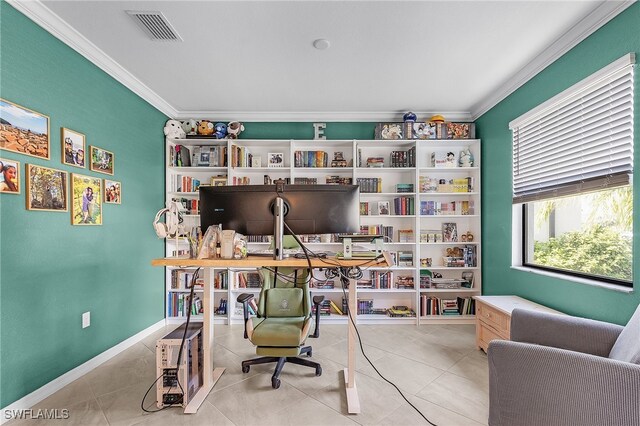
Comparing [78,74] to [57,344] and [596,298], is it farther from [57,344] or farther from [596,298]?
[596,298]

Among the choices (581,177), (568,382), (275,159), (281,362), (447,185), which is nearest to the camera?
(568,382)

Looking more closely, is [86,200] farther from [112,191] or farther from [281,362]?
[281,362]

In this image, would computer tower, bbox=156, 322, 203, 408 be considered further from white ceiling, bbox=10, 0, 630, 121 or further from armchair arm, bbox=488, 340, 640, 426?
white ceiling, bbox=10, 0, 630, 121

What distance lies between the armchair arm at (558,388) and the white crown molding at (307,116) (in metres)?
2.96

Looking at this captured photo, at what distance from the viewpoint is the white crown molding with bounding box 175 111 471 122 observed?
137 inches

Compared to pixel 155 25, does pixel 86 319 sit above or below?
below

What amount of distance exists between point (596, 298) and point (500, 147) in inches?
69.2

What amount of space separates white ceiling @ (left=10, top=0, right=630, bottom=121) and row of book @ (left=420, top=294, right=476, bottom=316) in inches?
95.5

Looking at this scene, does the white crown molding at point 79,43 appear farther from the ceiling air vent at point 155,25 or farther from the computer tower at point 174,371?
the computer tower at point 174,371

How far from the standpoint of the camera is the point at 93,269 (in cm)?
227

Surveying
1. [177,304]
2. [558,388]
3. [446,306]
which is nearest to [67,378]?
[177,304]

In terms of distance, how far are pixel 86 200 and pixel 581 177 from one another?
3.97 m

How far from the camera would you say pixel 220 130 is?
340 cm

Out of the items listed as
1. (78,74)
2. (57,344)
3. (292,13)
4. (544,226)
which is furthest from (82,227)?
(544,226)
